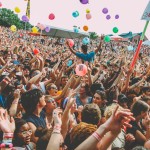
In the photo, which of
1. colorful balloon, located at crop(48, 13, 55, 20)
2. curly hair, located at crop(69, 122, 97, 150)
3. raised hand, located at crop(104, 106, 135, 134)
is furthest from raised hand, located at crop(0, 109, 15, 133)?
colorful balloon, located at crop(48, 13, 55, 20)

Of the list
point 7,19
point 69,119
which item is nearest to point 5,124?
point 69,119

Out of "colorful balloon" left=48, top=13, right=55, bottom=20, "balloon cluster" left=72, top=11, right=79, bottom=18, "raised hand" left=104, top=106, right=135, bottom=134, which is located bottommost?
"raised hand" left=104, top=106, right=135, bottom=134

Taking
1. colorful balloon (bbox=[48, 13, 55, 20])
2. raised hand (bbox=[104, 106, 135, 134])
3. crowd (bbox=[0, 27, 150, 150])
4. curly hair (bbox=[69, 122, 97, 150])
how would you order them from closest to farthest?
raised hand (bbox=[104, 106, 135, 134]) → crowd (bbox=[0, 27, 150, 150]) → curly hair (bbox=[69, 122, 97, 150]) → colorful balloon (bbox=[48, 13, 55, 20])

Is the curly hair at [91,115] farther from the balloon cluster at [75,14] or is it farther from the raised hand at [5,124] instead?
the balloon cluster at [75,14]

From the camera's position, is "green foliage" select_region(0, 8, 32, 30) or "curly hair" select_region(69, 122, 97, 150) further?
"green foliage" select_region(0, 8, 32, 30)

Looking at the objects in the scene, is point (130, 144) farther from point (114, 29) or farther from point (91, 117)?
point (114, 29)

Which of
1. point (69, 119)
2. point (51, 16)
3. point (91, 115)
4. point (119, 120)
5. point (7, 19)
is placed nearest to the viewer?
point (119, 120)

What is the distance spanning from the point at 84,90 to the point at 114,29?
283 inches

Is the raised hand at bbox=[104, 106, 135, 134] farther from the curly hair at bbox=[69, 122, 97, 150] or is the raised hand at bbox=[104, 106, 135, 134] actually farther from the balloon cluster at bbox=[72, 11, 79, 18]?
the balloon cluster at bbox=[72, 11, 79, 18]

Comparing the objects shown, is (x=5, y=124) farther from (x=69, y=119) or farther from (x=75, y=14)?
(x=75, y=14)

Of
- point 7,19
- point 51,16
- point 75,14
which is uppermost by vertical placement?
point 7,19

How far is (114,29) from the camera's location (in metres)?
11.9

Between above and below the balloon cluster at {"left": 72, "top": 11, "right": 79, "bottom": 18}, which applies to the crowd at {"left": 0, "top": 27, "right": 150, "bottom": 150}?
below

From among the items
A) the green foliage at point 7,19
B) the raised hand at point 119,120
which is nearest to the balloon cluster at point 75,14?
the raised hand at point 119,120
